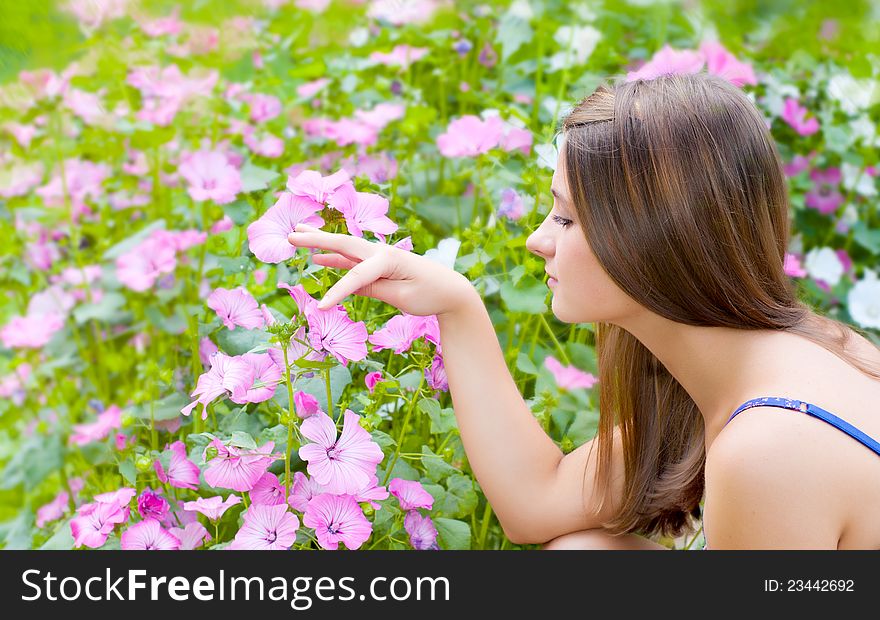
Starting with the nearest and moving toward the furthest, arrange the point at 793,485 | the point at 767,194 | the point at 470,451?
the point at 793,485
the point at 767,194
the point at 470,451

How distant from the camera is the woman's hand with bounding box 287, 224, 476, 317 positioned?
87cm

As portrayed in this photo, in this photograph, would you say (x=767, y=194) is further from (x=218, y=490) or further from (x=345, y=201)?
(x=218, y=490)

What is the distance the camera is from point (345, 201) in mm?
927

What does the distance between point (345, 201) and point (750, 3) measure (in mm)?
2015

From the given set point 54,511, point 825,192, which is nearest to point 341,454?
point 54,511

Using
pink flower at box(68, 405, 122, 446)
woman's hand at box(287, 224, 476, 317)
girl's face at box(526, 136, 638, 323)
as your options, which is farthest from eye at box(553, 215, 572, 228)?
pink flower at box(68, 405, 122, 446)

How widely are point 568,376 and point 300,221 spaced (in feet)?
1.54

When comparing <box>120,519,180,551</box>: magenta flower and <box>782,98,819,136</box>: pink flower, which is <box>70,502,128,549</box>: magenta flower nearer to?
<box>120,519,180,551</box>: magenta flower

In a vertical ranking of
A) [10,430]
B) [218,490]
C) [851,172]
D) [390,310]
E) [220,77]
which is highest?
[220,77]

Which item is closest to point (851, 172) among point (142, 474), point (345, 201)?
point (345, 201)

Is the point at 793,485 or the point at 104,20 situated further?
the point at 104,20

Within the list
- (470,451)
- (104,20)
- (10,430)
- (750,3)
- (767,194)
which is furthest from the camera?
(750,3)

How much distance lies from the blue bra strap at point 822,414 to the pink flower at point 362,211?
15.5 inches

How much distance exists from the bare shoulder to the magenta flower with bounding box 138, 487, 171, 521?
1.86ft
